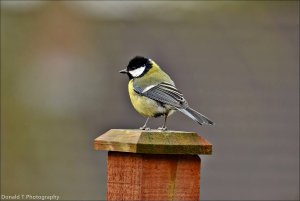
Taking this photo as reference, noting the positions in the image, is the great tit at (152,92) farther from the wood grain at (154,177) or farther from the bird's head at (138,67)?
the wood grain at (154,177)

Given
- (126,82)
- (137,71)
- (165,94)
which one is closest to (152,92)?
(165,94)

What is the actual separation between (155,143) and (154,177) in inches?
4.2

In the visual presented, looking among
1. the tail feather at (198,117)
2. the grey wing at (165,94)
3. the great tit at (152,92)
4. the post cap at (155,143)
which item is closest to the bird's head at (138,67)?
the great tit at (152,92)

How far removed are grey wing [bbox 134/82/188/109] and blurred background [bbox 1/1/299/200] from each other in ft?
7.07

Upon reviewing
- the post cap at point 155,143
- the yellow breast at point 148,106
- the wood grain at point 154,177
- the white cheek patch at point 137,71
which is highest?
the white cheek patch at point 137,71

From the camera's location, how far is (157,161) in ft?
7.63

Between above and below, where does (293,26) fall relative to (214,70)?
above

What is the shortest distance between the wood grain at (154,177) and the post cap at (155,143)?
4cm

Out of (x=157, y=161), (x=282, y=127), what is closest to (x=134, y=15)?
(x=282, y=127)

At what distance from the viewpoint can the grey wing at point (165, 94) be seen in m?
3.92

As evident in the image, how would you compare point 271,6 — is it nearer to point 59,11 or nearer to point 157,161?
point 59,11

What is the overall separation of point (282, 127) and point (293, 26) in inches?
62.8

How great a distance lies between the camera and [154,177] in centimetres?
232

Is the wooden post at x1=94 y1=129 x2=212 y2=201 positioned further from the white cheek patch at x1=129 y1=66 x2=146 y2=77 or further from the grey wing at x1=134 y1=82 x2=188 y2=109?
the white cheek patch at x1=129 y1=66 x2=146 y2=77
